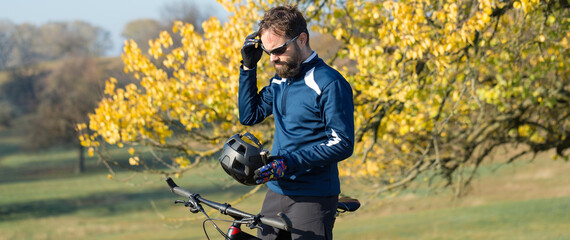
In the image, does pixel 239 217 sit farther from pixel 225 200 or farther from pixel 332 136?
pixel 225 200

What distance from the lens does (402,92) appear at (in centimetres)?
804

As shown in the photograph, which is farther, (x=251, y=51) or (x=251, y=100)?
(x=251, y=100)

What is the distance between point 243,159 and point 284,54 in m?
0.62

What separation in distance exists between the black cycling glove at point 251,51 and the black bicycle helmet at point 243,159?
0.61m

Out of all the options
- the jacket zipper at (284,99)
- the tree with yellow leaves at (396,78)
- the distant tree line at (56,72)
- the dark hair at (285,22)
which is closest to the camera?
the dark hair at (285,22)

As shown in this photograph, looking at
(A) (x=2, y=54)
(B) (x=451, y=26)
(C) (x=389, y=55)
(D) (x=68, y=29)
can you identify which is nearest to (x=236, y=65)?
(C) (x=389, y=55)

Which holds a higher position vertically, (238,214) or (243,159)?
(243,159)

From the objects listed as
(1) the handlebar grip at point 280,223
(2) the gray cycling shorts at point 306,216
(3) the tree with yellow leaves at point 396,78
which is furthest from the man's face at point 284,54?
(3) the tree with yellow leaves at point 396,78

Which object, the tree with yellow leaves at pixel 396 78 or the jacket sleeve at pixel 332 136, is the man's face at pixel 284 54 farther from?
the tree with yellow leaves at pixel 396 78

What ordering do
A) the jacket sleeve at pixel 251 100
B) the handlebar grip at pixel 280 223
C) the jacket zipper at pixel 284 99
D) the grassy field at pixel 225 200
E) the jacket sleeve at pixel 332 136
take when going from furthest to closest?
the grassy field at pixel 225 200
the jacket sleeve at pixel 251 100
the jacket zipper at pixel 284 99
the jacket sleeve at pixel 332 136
the handlebar grip at pixel 280 223

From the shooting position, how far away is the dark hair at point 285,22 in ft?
10.5

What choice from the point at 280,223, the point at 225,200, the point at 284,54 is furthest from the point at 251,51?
the point at 225,200

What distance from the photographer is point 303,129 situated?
3.27 m

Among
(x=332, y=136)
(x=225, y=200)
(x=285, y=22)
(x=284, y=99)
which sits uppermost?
(x=285, y=22)
